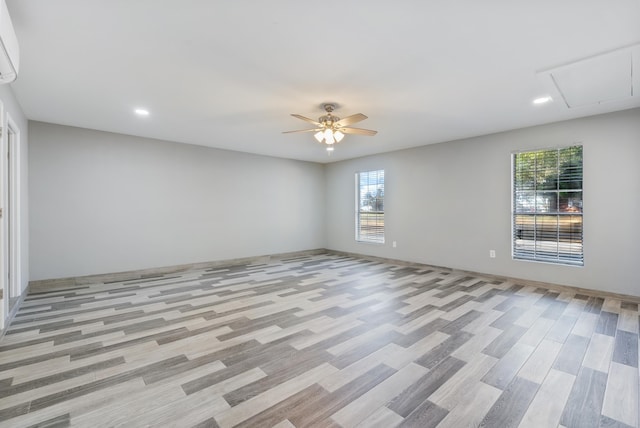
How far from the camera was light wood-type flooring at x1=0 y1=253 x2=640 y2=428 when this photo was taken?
1.84 meters

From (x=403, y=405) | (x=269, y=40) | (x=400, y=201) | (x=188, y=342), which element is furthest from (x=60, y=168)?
(x=400, y=201)

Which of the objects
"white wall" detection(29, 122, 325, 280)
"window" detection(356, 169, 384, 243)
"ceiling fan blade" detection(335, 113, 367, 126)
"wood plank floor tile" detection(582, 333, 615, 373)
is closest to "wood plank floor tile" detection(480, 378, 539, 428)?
"wood plank floor tile" detection(582, 333, 615, 373)

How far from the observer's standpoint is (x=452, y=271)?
5.80 meters

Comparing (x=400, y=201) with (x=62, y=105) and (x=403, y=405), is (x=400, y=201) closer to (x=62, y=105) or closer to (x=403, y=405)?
(x=403, y=405)

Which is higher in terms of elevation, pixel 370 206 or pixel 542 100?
pixel 542 100

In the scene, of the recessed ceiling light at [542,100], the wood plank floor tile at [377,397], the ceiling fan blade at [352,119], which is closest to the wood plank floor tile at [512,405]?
the wood plank floor tile at [377,397]

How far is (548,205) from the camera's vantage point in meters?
4.77

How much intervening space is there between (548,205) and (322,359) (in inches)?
179

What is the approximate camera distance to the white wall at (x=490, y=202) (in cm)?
408

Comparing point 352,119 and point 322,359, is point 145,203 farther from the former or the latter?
point 322,359

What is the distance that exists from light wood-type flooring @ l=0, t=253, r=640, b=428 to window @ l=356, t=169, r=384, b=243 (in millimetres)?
3001

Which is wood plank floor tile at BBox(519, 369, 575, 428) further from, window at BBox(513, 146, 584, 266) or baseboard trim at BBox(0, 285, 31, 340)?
baseboard trim at BBox(0, 285, 31, 340)

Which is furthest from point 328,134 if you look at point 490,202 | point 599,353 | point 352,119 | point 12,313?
point 12,313

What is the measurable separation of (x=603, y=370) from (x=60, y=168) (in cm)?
720
